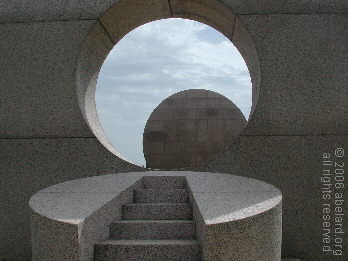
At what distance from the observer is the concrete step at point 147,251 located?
3.16m

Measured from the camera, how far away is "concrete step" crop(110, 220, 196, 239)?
3551mm

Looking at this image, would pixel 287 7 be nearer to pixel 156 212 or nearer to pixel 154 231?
pixel 156 212

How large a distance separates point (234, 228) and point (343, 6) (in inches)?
230

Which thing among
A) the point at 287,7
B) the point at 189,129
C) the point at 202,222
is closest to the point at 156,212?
the point at 202,222

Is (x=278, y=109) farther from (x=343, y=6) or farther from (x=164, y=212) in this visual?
(x=164, y=212)

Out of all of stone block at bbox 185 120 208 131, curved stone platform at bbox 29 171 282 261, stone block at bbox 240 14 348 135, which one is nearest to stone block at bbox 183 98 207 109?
stone block at bbox 185 120 208 131

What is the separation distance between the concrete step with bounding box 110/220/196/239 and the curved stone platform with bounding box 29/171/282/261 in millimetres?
157

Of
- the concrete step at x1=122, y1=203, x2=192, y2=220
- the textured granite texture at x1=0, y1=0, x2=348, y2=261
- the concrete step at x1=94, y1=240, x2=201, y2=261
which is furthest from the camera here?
the textured granite texture at x1=0, y1=0, x2=348, y2=261

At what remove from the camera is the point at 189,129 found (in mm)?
13047

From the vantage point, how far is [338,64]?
6066 mm

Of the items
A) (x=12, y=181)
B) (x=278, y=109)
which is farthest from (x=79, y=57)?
(x=278, y=109)

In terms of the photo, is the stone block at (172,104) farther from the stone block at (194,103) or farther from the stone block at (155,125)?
the stone block at (155,125)

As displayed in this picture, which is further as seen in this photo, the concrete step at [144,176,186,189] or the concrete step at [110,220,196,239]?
the concrete step at [144,176,186,189]

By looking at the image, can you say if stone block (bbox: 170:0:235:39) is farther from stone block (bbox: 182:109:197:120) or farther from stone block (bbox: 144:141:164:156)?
stone block (bbox: 144:141:164:156)
